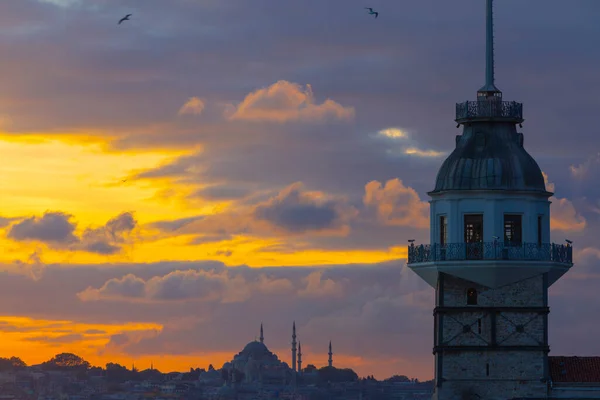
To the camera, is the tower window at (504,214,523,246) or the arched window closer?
the arched window

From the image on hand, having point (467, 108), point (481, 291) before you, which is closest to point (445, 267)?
point (481, 291)

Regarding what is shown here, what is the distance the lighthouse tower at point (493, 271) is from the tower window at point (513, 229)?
4 centimetres

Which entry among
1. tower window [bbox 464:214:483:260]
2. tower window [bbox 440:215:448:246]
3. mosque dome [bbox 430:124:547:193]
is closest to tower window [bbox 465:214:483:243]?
tower window [bbox 464:214:483:260]

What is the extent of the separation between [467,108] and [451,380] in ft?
37.3

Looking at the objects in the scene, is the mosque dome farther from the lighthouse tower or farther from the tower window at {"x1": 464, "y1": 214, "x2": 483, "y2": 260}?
the tower window at {"x1": 464, "y1": 214, "x2": 483, "y2": 260}

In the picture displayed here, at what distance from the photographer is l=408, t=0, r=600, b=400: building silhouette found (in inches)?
3098

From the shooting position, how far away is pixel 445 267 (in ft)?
260

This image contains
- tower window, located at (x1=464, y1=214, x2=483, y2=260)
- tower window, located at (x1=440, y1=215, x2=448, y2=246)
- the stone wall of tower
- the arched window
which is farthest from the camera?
tower window, located at (x1=440, y1=215, x2=448, y2=246)

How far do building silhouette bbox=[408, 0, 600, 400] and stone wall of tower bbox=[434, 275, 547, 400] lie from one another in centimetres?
4

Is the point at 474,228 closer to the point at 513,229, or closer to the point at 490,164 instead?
the point at 513,229

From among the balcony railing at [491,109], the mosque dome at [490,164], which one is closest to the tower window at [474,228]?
the mosque dome at [490,164]

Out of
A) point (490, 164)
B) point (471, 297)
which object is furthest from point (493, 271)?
point (490, 164)

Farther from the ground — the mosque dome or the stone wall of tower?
the mosque dome

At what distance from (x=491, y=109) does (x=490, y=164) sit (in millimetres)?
2434
